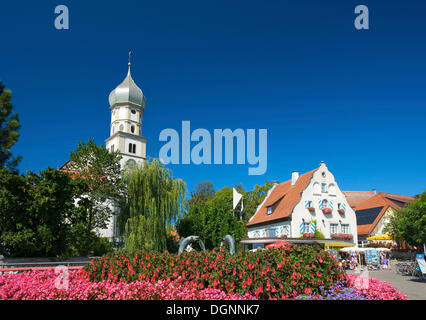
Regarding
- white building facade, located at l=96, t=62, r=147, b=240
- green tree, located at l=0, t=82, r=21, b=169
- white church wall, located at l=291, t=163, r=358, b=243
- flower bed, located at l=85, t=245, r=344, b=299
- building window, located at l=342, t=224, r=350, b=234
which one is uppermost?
white building facade, located at l=96, t=62, r=147, b=240

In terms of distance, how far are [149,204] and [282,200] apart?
2113 centimetres

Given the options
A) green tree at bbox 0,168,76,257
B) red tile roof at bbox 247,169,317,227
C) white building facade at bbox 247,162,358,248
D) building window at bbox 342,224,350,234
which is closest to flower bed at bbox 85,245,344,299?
green tree at bbox 0,168,76,257

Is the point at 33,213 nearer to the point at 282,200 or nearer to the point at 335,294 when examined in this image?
the point at 335,294

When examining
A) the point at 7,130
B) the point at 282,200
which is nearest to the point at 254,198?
the point at 282,200

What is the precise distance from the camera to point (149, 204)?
78.0 feet

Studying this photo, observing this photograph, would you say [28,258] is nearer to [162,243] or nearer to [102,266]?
[162,243]

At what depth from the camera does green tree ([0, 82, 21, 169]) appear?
84.8ft

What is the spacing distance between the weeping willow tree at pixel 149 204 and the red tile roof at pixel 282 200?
49.2 feet

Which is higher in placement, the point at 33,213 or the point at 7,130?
the point at 7,130

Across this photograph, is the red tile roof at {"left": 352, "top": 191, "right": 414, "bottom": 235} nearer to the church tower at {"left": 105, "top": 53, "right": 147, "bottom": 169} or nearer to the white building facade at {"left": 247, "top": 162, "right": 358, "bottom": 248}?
the white building facade at {"left": 247, "top": 162, "right": 358, "bottom": 248}

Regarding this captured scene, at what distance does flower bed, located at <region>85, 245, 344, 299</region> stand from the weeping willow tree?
529 inches
